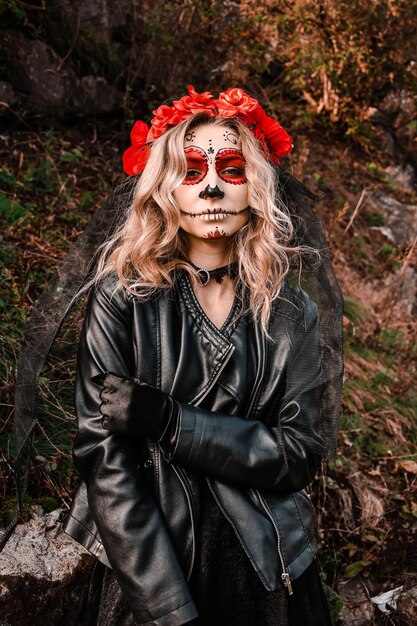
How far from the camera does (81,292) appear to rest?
223 cm

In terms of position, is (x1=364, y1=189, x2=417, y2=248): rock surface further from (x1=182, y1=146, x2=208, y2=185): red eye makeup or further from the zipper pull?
the zipper pull

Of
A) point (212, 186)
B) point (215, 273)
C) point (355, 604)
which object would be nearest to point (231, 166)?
point (212, 186)

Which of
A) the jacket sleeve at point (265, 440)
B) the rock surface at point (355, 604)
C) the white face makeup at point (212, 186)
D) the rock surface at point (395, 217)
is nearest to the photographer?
the jacket sleeve at point (265, 440)

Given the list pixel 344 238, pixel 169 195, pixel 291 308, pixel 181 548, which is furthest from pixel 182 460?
pixel 344 238

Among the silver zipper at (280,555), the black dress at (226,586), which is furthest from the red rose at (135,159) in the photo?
the silver zipper at (280,555)

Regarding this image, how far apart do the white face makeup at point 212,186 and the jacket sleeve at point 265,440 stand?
1.43 ft

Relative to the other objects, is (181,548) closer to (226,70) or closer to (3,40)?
(3,40)

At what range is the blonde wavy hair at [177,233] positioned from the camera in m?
2.16

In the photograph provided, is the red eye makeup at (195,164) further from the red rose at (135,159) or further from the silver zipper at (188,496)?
the silver zipper at (188,496)

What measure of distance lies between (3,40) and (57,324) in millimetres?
3557

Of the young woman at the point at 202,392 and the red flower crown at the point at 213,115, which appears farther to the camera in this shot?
the red flower crown at the point at 213,115

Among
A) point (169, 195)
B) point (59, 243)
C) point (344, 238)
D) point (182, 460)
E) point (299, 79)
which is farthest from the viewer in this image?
point (299, 79)

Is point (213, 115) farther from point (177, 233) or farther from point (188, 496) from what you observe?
point (188, 496)

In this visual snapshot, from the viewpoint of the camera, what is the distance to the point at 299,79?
6.96 meters
